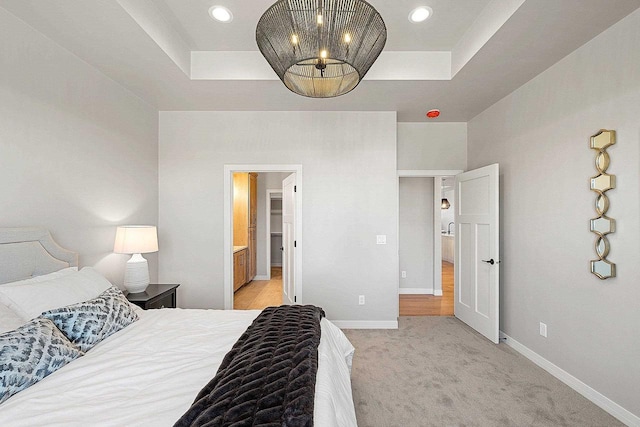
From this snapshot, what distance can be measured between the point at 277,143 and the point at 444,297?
371 centimetres

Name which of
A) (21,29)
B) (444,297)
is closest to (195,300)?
(21,29)

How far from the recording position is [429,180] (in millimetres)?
5219

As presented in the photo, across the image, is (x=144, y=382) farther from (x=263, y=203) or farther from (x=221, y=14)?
(x=263, y=203)

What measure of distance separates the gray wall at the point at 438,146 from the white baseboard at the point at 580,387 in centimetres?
222

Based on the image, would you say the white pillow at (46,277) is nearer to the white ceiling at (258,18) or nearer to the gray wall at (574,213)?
the white ceiling at (258,18)

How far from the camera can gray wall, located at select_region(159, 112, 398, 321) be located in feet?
11.8

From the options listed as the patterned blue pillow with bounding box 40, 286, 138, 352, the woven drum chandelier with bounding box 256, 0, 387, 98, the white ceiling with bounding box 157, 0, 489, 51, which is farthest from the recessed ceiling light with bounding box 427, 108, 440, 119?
the patterned blue pillow with bounding box 40, 286, 138, 352

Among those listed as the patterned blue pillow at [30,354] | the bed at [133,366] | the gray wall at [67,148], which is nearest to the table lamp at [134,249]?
the gray wall at [67,148]

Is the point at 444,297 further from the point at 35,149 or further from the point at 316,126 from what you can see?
the point at 35,149

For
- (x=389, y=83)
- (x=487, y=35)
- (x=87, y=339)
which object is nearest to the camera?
(x=87, y=339)

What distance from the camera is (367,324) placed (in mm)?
3574

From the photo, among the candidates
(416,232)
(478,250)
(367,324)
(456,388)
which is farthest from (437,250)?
(456,388)

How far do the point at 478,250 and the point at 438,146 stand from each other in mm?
1473

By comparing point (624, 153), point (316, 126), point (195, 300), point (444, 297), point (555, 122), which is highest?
point (316, 126)
